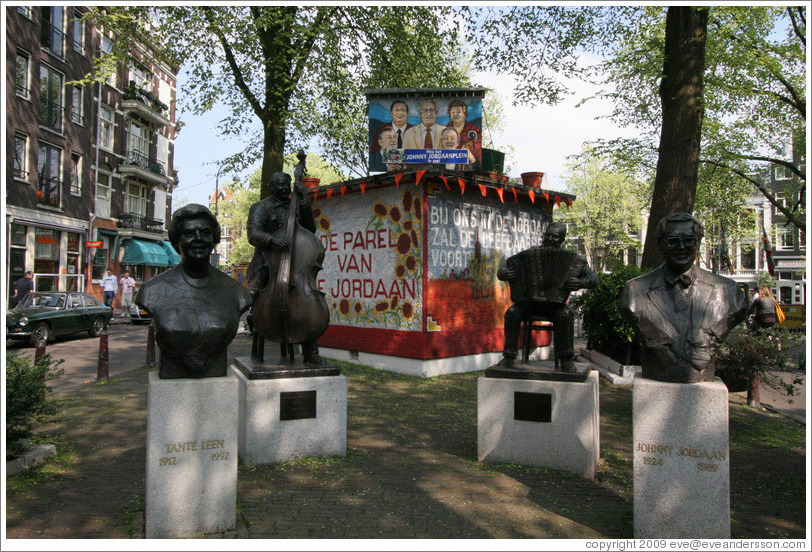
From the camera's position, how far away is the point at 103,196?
32.0 m

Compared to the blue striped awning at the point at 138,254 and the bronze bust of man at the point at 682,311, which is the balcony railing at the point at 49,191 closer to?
the blue striped awning at the point at 138,254

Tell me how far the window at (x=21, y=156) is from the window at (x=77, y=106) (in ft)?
14.0

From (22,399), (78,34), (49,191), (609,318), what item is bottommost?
(22,399)

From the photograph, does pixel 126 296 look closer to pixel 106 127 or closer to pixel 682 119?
pixel 106 127

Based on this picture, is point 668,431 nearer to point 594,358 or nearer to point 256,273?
point 256,273

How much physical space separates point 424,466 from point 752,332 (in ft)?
20.8

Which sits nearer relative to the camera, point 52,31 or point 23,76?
point 23,76

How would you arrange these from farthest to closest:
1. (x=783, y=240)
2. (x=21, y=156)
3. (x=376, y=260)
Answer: (x=783, y=240)
(x=21, y=156)
(x=376, y=260)

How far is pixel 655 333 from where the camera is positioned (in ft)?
14.2

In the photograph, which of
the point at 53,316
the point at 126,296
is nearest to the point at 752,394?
the point at 53,316

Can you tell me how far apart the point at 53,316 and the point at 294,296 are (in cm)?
1314

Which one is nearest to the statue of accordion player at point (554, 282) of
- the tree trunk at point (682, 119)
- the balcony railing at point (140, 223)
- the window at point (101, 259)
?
the tree trunk at point (682, 119)

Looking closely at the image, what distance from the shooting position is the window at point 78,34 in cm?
2811

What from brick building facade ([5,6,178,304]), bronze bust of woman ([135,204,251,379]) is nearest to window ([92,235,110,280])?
brick building facade ([5,6,178,304])
